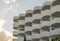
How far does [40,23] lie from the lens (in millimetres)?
57969

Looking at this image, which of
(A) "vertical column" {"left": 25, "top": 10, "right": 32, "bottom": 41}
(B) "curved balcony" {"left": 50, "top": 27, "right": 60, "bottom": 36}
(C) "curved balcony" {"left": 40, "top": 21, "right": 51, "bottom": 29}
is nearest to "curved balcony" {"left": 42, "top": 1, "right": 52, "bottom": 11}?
(C) "curved balcony" {"left": 40, "top": 21, "right": 51, "bottom": 29}

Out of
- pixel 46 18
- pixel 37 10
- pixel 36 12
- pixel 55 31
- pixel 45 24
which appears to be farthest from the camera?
pixel 36 12

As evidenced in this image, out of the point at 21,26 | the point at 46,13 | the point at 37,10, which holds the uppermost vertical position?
the point at 37,10

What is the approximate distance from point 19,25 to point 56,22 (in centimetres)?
2212

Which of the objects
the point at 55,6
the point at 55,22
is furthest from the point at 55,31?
the point at 55,6

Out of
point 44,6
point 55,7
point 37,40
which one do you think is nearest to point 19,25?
point 37,40

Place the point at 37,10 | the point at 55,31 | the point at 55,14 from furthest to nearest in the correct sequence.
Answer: the point at 37,10, the point at 55,14, the point at 55,31

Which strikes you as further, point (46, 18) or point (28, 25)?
point (28, 25)

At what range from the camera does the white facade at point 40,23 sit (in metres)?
48.7

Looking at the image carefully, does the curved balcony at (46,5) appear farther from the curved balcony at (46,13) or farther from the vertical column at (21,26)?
the vertical column at (21,26)

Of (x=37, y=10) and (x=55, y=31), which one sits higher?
(x=37, y=10)

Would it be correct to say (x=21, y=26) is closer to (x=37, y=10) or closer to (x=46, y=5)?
(x=37, y=10)

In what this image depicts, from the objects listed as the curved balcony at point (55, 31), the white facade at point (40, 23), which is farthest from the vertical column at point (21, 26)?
the curved balcony at point (55, 31)

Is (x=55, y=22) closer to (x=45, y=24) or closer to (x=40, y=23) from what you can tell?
(x=45, y=24)
